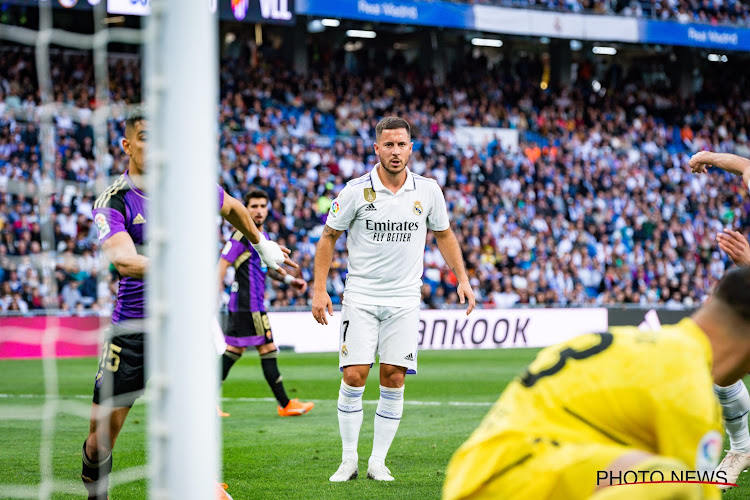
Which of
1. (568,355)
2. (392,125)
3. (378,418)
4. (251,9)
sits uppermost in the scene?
(251,9)

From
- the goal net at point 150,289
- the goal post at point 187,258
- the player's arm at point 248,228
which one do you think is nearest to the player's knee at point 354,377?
the player's arm at point 248,228

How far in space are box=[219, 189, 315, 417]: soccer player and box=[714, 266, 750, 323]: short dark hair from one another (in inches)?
264

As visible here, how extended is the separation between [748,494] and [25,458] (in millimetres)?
5107

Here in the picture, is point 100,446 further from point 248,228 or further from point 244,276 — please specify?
point 244,276

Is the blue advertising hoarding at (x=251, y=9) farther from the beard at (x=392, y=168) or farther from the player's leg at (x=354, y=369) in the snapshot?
the player's leg at (x=354, y=369)

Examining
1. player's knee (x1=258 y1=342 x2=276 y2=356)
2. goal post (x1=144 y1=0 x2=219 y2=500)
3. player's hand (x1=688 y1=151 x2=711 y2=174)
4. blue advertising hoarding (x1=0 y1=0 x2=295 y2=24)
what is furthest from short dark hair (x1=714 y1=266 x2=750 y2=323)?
blue advertising hoarding (x1=0 y1=0 x2=295 y2=24)

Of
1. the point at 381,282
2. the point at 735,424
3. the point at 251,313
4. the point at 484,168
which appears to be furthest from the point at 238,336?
the point at 484,168

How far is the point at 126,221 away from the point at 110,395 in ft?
2.87

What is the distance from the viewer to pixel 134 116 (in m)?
4.76

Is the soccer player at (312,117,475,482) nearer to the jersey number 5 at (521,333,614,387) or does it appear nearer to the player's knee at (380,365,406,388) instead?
the player's knee at (380,365,406,388)

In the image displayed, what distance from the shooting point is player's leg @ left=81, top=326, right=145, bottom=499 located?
4.85 metres

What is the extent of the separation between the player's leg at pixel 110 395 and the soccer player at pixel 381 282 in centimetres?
190

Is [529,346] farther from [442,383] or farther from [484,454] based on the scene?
[484,454]

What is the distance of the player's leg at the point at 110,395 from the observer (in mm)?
4848
